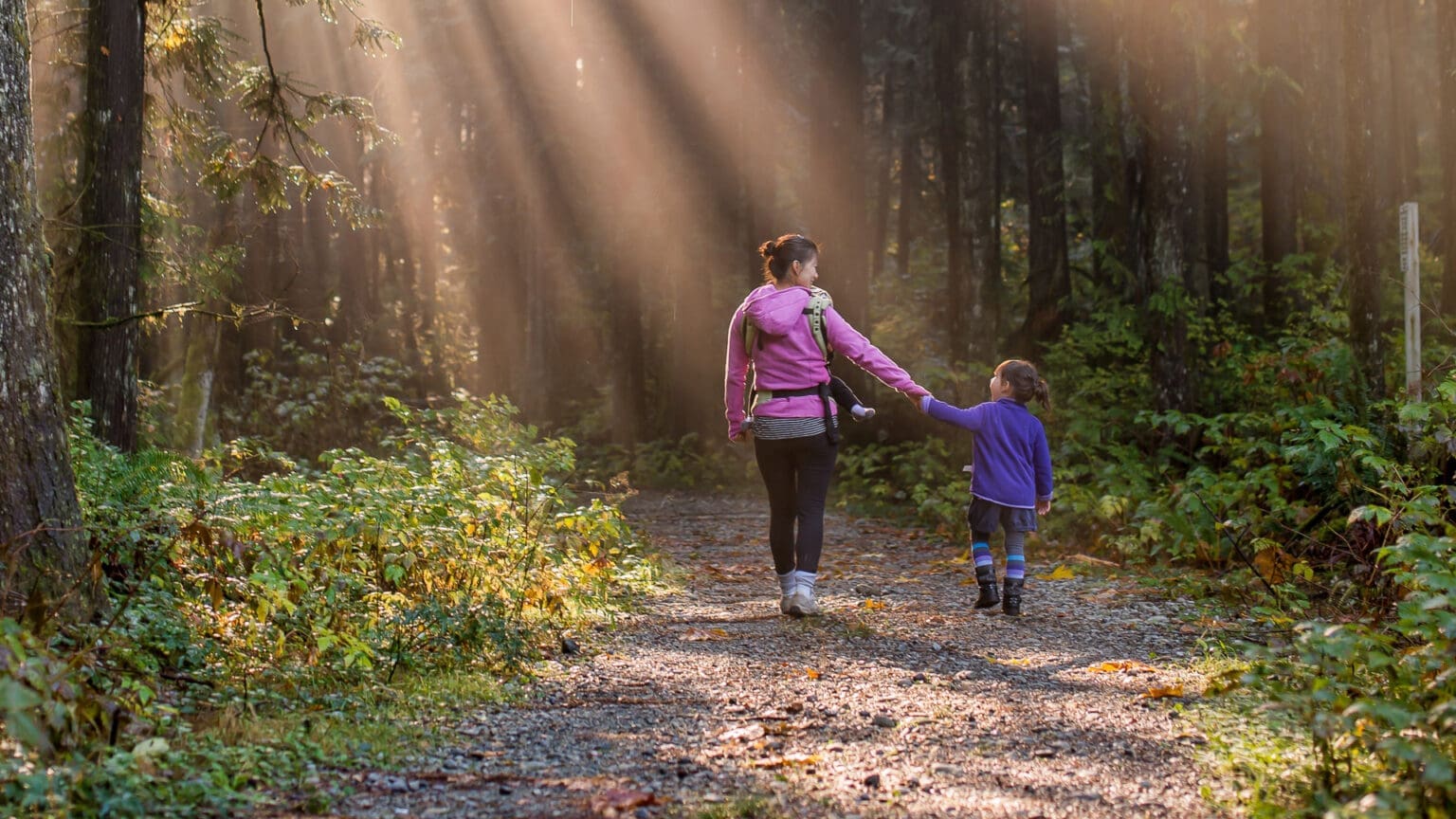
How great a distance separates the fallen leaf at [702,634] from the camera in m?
7.29

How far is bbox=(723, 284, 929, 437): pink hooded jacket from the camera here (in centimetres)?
763

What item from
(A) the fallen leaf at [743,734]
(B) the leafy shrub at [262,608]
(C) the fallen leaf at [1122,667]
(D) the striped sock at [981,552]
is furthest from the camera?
(D) the striped sock at [981,552]

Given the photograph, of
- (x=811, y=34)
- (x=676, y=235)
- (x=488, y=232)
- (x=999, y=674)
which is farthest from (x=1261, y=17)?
(x=999, y=674)

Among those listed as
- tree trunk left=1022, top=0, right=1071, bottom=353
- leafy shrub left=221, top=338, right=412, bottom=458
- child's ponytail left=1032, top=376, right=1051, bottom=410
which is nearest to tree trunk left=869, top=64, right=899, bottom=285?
tree trunk left=1022, top=0, right=1071, bottom=353

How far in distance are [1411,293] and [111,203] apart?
33.4 feet

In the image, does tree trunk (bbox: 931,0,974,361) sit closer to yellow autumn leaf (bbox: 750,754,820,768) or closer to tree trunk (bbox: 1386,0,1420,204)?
tree trunk (bbox: 1386,0,1420,204)

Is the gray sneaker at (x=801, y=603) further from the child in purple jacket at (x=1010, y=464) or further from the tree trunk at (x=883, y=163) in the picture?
the tree trunk at (x=883, y=163)

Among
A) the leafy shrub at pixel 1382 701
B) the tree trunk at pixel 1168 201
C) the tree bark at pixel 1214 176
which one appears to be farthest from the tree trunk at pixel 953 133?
the leafy shrub at pixel 1382 701

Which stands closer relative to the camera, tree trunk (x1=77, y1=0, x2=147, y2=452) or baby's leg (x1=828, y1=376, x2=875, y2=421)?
baby's leg (x1=828, y1=376, x2=875, y2=421)

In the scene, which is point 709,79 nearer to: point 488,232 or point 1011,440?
point 488,232

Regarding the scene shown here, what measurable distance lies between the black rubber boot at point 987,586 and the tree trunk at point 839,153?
1178 centimetres

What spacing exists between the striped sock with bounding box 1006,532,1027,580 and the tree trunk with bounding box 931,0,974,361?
1413 cm

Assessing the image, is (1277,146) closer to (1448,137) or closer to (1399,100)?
(1399,100)

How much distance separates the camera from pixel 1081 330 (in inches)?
603
